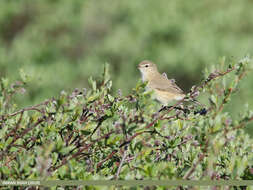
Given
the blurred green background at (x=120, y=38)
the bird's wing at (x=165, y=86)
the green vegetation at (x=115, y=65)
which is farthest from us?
the blurred green background at (x=120, y=38)

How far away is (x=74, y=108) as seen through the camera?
3143 mm

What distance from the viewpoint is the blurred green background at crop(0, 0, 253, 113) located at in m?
19.4

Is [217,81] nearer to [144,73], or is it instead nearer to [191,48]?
[144,73]

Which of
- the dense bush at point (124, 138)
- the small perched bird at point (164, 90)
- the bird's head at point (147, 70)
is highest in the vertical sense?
the bird's head at point (147, 70)

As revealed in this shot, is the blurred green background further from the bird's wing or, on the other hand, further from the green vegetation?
the bird's wing

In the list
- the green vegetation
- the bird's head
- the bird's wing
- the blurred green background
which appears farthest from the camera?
the blurred green background

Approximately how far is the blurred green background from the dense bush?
15108 millimetres

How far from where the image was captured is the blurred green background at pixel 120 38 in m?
19.4

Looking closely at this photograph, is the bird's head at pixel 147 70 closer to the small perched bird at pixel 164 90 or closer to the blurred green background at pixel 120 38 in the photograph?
the small perched bird at pixel 164 90

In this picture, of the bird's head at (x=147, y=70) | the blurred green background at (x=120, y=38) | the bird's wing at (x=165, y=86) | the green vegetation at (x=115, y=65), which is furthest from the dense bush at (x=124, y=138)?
the blurred green background at (x=120, y=38)

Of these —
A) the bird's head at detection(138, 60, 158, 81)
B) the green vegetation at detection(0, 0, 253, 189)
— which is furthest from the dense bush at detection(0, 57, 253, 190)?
the bird's head at detection(138, 60, 158, 81)

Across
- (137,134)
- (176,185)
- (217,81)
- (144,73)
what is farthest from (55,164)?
(144,73)

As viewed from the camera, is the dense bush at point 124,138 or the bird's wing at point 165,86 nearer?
the dense bush at point 124,138

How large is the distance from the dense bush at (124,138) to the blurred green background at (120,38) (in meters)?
15.1
